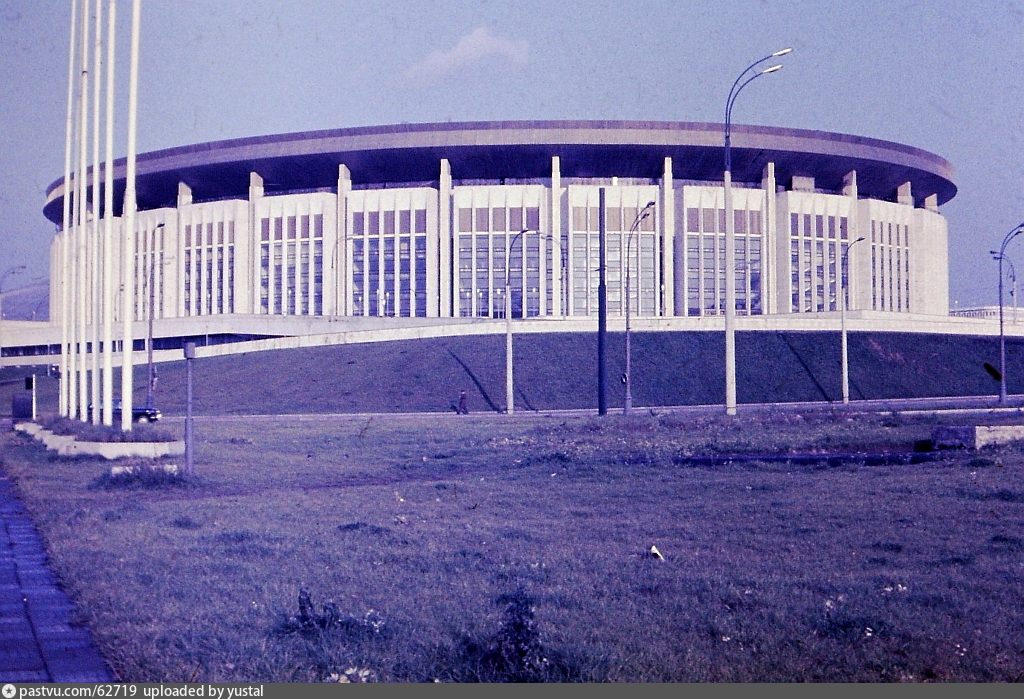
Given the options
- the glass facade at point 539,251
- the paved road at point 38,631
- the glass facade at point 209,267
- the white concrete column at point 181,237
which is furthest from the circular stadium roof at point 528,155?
the paved road at point 38,631

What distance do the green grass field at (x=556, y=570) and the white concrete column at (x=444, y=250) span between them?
61.5 meters

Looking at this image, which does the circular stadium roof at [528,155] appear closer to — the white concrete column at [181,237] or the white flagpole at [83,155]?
the white concrete column at [181,237]

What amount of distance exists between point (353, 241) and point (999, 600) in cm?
7779

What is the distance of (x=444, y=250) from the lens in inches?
3221

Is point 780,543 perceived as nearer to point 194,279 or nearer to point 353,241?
point 353,241

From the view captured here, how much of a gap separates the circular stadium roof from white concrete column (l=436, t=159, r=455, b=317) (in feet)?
7.55

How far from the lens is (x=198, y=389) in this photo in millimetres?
58688

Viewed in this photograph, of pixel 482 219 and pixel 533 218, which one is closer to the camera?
pixel 533 218

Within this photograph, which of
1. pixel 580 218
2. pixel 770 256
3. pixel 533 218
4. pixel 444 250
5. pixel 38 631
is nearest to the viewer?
pixel 38 631

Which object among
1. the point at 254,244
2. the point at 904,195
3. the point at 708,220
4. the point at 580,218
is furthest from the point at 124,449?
the point at 904,195

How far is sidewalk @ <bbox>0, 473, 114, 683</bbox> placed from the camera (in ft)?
21.2

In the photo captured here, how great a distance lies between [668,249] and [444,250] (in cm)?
1760

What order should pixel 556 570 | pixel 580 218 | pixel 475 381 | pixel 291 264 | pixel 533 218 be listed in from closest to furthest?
pixel 556 570 → pixel 475 381 → pixel 580 218 → pixel 533 218 → pixel 291 264

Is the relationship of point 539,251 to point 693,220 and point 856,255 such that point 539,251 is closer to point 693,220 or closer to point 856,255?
point 693,220
